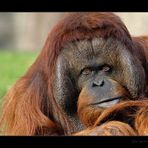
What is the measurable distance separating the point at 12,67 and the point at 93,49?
2.49m

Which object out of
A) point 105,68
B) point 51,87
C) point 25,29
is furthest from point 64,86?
point 25,29

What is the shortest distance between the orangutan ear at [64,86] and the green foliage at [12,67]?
1257 millimetres

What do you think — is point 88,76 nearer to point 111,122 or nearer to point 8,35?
point 111,122

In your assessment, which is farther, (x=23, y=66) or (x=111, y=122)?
(x=23, y=66)

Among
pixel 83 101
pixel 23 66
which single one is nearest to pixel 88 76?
pixel 83 101


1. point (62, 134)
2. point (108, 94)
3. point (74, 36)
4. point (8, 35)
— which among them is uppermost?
point (74, 36)

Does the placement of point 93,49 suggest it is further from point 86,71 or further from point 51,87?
point 51,87

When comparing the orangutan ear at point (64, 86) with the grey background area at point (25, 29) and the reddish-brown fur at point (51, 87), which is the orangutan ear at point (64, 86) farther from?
the grey background area at point (25, 29)

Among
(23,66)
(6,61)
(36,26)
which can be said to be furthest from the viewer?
(36,26)

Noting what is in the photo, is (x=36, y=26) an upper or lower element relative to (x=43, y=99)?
lower

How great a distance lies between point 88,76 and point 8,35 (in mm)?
4797

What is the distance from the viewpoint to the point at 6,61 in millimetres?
6055

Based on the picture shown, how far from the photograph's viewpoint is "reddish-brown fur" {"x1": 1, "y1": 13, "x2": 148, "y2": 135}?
3217 millimetres

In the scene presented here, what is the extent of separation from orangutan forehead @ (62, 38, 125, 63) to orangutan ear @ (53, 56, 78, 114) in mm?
56
